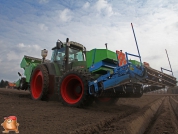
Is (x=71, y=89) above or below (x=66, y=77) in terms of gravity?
below

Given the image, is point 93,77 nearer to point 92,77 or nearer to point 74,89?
point 92,77

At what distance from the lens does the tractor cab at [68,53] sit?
6.46 m

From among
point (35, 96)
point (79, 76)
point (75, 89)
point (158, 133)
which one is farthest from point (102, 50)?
point (35, 96)

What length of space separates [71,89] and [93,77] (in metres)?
1.03

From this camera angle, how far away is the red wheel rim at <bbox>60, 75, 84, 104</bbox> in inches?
208

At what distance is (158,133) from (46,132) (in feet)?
6.38

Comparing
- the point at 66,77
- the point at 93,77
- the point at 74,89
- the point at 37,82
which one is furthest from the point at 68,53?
the point at 37,82

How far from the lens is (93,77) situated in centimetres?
511

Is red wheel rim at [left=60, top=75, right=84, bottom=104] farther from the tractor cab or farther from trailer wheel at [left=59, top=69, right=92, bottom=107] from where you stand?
the tractor cab

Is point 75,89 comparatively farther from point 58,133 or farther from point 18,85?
point 18,85

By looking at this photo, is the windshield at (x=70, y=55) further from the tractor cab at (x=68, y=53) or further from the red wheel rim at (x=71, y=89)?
the red wheel rim at (x=71, y=89)

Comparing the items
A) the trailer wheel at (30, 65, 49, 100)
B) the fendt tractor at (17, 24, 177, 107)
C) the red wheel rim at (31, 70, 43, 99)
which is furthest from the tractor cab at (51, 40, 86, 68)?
the red wheel rim at (31, 70, 43, 99)

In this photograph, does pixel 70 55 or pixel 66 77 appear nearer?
pixel 66 77

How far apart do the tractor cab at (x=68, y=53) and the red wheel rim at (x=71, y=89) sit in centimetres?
110
